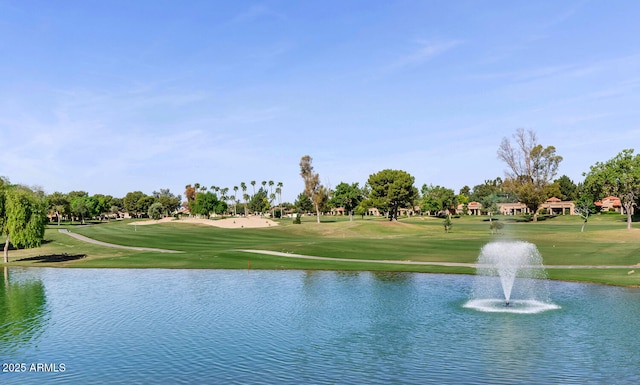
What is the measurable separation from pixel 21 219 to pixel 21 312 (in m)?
38.5

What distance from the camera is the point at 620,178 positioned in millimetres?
117375

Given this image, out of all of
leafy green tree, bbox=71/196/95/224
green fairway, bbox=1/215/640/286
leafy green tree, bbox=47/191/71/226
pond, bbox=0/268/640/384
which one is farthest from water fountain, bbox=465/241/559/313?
leafy green tree, bbox=47/191/71/226

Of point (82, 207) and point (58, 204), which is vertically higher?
point (58, 204)

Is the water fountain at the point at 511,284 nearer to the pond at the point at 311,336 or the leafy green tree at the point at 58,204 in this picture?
the pond at the point at 311,336

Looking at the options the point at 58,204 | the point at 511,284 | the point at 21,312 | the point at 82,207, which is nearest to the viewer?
the point at 21,312

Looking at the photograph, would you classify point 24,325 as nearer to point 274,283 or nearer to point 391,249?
point 274,283

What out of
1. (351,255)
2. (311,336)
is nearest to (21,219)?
(351,255)

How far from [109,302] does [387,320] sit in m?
20.9

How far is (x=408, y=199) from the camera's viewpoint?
16938 cm

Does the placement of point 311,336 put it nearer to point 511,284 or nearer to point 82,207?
point 511,284

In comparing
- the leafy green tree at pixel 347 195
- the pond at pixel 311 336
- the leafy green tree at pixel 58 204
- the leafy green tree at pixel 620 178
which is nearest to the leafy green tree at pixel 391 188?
the leafy green tree at pixel 347 195

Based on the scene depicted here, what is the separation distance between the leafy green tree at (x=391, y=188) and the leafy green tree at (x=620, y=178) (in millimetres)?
57684

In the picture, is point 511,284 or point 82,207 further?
point 82,207

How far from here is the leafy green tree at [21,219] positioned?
64312 millimetres
